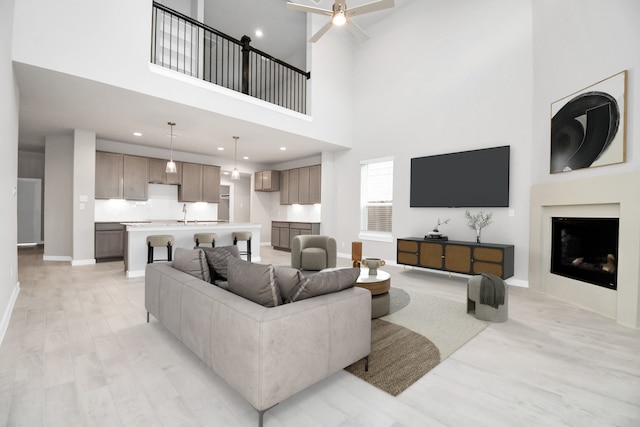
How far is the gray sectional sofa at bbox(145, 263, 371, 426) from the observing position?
59.1 inches

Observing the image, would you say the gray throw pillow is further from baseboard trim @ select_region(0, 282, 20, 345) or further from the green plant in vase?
the green plant in vase

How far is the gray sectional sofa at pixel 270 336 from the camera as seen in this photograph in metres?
1.50

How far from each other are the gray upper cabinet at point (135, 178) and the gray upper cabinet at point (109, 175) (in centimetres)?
10

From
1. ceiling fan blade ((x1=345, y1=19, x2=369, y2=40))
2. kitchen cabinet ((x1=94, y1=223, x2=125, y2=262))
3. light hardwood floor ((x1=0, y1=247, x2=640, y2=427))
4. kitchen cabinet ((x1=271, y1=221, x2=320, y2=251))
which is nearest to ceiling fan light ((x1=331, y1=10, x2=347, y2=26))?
ceiling fan blade ((x1=345, y1=19, x2=369, y2=40))

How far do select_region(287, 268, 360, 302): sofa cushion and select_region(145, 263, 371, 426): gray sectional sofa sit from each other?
0.04m

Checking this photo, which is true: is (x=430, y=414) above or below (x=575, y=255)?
below

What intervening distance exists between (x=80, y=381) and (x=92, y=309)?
172 cm

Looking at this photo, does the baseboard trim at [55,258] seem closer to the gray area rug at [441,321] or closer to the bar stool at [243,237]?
the bar stool at [243,237]

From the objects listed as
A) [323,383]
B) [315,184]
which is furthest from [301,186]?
[323,383]

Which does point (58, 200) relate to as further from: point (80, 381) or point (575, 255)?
point (575, 255)

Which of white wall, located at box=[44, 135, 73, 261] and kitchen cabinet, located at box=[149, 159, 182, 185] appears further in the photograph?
kitchen cabinet, located at box=[149, 159, 182, 185]

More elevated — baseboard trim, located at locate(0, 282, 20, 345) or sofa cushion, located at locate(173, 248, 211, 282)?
sofa cushion, located at locate(173, 248, 211, 282)

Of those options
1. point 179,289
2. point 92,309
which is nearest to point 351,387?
point 179,289

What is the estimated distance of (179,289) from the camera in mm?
2238
